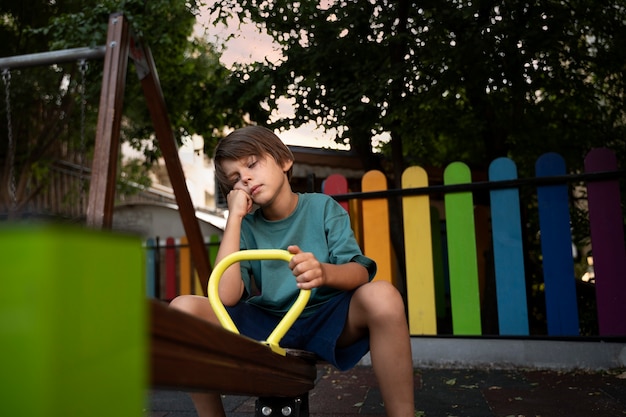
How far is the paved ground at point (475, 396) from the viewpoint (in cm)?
232

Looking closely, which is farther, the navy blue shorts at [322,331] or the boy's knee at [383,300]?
the navy blue shorts at [322,331]

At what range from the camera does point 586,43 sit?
4727 millimetres

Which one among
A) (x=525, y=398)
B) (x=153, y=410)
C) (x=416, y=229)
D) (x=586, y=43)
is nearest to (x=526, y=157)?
(x=586, y=43)

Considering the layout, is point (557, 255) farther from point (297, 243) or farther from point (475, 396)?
point (297, 243)

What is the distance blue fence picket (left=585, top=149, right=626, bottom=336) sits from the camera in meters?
3.04

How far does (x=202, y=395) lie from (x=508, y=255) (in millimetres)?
2225

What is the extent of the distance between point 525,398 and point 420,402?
44 cm

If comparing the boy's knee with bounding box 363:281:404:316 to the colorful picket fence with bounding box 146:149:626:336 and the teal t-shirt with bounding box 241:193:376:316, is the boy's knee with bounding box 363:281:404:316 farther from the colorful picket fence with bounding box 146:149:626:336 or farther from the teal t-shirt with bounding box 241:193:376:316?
the colorful picket fence with bounding box 146:149:626:336

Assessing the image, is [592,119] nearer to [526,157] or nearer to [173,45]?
[526,157]

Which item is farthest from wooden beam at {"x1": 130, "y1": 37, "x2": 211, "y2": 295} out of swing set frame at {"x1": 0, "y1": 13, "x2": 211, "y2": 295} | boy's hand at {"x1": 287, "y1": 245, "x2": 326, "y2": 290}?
boy's hand at {"x1": 287, "y1": 245, "x2": 326, "y2": 290}

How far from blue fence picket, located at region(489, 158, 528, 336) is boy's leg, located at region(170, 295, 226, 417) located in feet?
6.94

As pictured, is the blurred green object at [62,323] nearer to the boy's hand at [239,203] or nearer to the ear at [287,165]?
the boy's hand at [239,203]

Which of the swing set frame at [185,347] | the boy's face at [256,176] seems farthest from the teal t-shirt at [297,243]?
the swing set frame at [185,347]

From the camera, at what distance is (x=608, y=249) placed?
310cm
